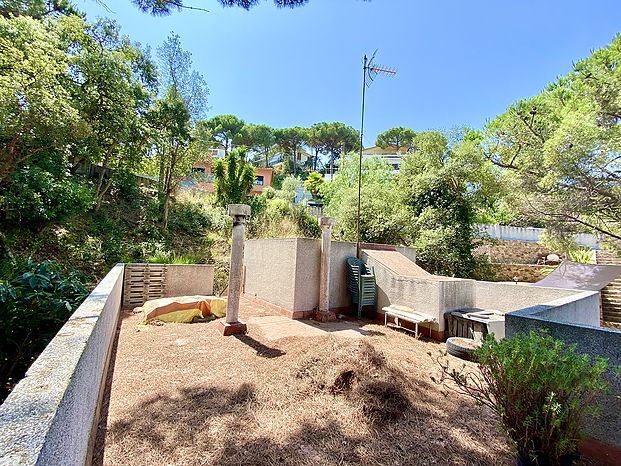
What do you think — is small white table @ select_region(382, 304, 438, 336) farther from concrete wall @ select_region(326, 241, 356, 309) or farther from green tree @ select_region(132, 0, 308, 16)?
green tree @ select_region(132, 0, 308, 16)

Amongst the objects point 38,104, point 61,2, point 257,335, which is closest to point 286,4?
point 257,335

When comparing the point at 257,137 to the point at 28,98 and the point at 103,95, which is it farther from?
the point at 28,98

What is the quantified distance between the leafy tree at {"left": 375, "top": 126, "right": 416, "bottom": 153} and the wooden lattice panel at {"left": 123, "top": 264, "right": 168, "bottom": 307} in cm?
3904

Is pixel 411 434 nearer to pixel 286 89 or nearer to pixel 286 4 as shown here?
pixel 286 4

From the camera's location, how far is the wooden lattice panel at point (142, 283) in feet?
25.8

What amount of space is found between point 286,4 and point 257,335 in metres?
5.94

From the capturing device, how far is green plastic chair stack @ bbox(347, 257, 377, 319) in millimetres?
7840

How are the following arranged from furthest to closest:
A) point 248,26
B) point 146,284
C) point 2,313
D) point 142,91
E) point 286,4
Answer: point 142,91, point 146,284, point 248,26, point 286,4, point 2,313

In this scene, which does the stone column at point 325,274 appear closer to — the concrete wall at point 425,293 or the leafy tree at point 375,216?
the concrete wall at point 425,293

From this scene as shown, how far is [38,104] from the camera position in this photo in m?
6.77

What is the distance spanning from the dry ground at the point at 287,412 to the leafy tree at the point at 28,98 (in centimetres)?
608

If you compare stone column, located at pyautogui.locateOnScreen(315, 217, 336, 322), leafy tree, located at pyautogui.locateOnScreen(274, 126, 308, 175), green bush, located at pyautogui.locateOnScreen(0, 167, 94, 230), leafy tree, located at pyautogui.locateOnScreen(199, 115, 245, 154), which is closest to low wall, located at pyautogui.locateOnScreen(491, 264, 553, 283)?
stone column, located at pyautogui.locateOnScreen(315, 217, 336, 322)

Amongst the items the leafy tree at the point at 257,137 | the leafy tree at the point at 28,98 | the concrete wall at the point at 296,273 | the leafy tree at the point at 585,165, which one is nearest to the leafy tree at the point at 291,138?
the leafy tree at the point at 257,137

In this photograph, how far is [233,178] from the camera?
16.7m
